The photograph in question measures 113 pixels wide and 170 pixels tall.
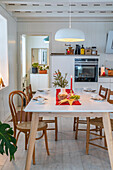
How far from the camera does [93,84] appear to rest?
20.3 ft

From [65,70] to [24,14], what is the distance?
1865mm

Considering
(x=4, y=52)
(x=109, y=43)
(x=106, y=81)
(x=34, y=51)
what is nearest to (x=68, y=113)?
(x=4, y=52)

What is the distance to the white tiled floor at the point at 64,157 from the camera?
2.92 metres

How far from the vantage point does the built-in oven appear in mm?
6156

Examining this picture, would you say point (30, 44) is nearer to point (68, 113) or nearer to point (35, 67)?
point (35, 67)

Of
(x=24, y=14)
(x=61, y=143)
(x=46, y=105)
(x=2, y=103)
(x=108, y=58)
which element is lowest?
(x=61, y=143)

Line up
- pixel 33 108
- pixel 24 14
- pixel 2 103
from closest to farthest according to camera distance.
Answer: pixel 33 108 < pixel 2 103 < pixel 24 14

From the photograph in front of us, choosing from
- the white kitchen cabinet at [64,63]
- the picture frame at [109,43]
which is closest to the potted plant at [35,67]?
the white kitchen cabinet at [64,63]

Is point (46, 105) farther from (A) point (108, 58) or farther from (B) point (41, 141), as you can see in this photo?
(A) point (108, 58)

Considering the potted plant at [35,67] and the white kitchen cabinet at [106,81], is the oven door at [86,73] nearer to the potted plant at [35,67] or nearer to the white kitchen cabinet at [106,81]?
the white kitchen cabinet at [106,81]

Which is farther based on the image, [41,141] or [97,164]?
[41,141]

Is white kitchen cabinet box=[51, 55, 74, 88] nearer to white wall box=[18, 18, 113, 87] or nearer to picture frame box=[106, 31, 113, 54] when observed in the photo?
white wall box=[18, 18, 113, 87]

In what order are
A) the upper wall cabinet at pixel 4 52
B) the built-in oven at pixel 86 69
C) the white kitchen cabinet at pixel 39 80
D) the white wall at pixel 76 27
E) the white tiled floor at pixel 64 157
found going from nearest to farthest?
1. the white tiled floor at pixel 64 157
2. the upper wall cabinet at pixel 4 52
3. the built-in oven at pixel 86 69
4. the white wall at pixel 76 27
5. the white kitchen cabinet at pixel 39 80

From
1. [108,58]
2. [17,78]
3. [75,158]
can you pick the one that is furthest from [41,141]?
[108,58]
